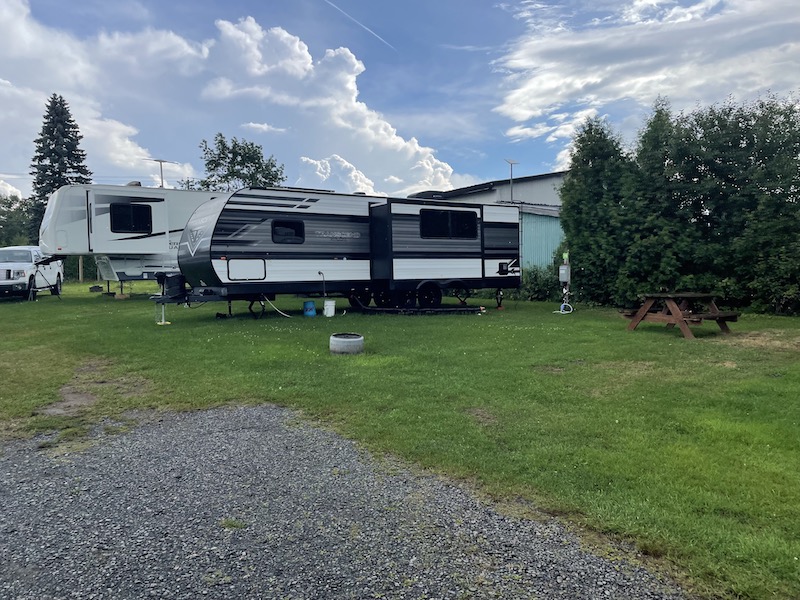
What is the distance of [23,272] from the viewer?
18.0 m

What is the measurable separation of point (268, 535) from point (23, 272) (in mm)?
19351

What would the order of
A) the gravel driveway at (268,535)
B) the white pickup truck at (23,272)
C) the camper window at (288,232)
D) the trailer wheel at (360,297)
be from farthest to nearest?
1. the white pickup truck at (23,272)
2. the trailer wheel at (360,297)
3. the camper window at (288,232)
4. the gravel driveway at (268,535)

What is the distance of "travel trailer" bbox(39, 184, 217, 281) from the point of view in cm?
1648

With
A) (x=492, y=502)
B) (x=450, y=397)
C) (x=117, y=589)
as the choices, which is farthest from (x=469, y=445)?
(x=117, y=589)

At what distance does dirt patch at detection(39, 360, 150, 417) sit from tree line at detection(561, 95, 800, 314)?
482 inches

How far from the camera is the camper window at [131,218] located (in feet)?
56.2

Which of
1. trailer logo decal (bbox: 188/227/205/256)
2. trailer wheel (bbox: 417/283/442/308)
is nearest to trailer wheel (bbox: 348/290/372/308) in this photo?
trailer wheel (bbox: 417/283/442/308)

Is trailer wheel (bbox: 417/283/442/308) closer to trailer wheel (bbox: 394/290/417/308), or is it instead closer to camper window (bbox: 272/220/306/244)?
trailer wheel (bbox: 394/290/417/308)

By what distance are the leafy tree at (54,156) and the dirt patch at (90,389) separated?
41632mm

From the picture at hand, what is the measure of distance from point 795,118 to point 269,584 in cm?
1525

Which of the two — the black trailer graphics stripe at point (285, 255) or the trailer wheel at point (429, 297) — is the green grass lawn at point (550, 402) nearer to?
the black trailer graphics stripe at point (285, 255)

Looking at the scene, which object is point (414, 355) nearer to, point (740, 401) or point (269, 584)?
point (740, 401)

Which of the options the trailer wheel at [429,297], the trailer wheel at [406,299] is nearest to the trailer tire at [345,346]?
the trailer wheel at [406,299]

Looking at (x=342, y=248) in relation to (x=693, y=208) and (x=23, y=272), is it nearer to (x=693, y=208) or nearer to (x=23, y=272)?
(x=693, y=208)
